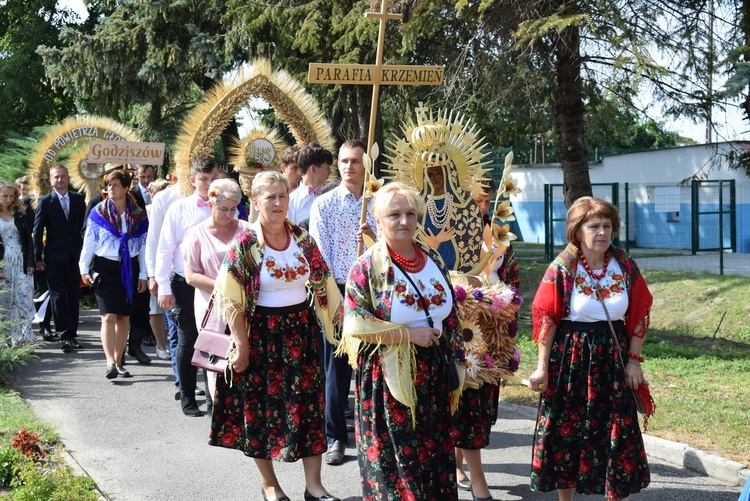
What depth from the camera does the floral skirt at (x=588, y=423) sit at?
4605 millimetres

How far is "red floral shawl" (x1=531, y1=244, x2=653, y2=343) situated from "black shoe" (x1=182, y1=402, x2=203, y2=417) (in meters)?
3.60

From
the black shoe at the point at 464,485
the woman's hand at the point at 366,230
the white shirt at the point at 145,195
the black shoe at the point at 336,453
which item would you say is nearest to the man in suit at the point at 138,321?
the white shirt at the point at 145,195

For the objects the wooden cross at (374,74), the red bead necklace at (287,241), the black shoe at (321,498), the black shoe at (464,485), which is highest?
the wooden cross at (374,74)

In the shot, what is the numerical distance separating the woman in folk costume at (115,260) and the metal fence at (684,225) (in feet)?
33.6

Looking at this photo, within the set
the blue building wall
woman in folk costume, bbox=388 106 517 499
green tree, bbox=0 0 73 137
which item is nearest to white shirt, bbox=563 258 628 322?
woman in folk costume, bbox=388 106 517 499

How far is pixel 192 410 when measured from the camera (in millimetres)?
7410

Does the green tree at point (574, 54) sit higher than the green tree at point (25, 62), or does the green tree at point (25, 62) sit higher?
the green tree at point (25, 62)

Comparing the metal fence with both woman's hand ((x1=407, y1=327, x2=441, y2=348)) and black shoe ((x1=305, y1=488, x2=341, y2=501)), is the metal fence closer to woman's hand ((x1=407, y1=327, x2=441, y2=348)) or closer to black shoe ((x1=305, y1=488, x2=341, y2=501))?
black shoe ((x1=305, y1=488, x2=341, y2=501))

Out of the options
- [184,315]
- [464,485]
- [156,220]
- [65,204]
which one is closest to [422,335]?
[464,485]

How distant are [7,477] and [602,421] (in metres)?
3.45

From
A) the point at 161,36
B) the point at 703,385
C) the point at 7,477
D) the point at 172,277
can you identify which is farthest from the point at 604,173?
the point at 7,477

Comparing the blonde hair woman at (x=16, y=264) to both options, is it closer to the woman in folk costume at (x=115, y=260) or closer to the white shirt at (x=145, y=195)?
the white shirt at (x=145, y=195)

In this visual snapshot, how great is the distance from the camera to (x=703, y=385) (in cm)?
801

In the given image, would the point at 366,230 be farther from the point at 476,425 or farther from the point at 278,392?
the point at 476,425
